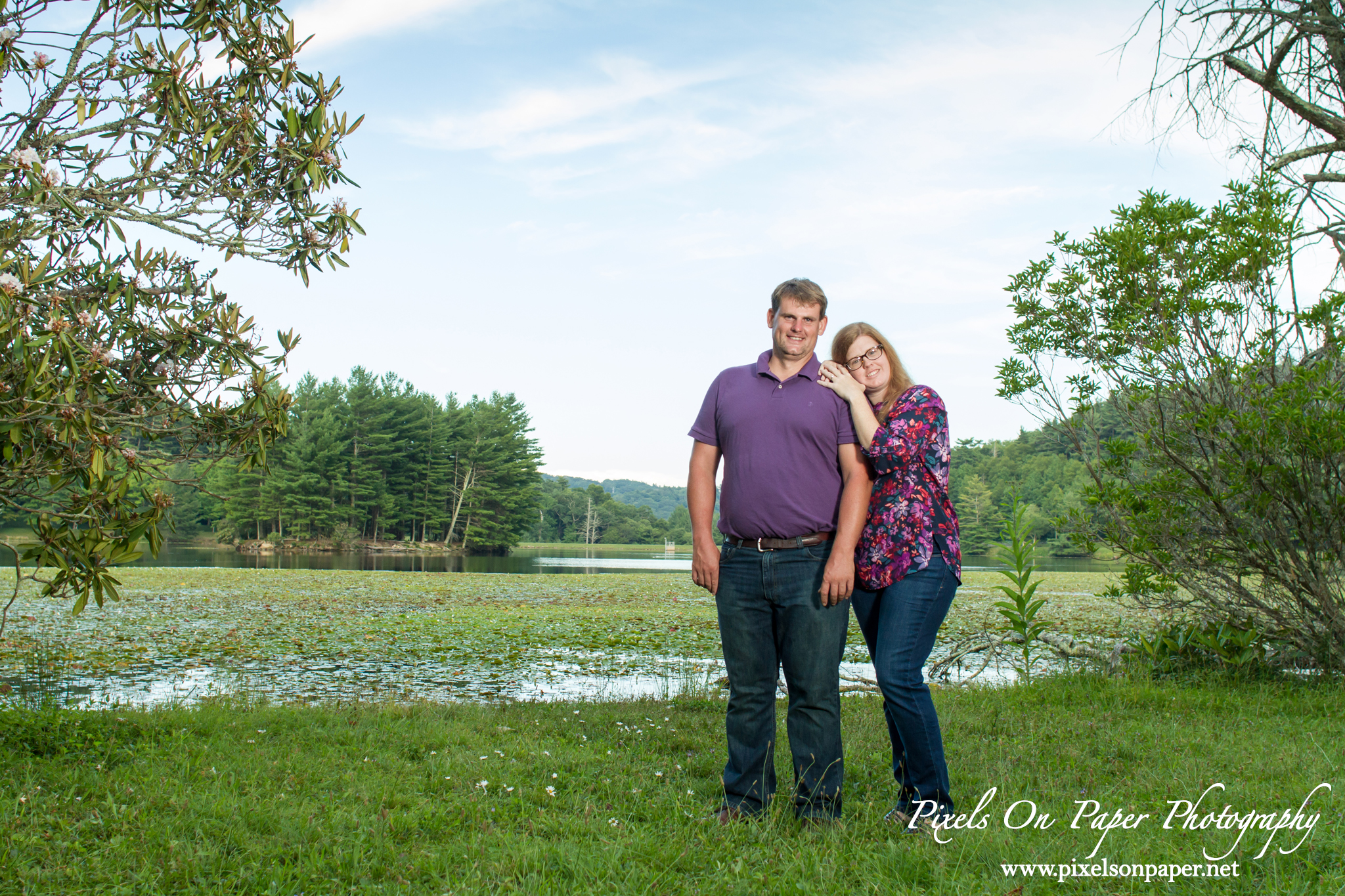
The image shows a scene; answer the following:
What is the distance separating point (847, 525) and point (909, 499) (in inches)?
10.5

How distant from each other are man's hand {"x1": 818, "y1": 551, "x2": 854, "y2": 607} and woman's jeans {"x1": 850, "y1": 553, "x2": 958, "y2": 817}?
0.16 m

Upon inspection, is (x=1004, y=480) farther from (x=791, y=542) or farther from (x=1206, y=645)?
(x=791, y=542)

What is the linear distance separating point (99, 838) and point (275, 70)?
2.97 meters

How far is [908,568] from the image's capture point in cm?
305

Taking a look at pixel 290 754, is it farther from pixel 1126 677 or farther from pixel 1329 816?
pixel 1126 677

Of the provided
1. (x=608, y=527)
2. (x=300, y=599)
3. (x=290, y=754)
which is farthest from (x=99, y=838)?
(x=608, y=527)

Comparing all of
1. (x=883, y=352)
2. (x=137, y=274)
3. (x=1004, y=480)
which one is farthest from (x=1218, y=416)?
(x=1004, y=480)

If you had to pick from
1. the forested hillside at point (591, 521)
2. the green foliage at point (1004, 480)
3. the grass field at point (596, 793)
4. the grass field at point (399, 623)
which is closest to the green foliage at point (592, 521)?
the forested hillside at point (591, 521)

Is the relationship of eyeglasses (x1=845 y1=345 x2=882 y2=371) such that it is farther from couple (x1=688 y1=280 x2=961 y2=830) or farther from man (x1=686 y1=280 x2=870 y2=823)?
man (x1=686 y1=280 x2=870 y2=823)

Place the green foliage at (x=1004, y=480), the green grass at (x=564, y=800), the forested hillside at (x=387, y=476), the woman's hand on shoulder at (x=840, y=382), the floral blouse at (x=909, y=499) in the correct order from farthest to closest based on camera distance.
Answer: the green foliage at (x=1004, y=480)
the forested hillside at (x=387, y=476)
the woman's hand on shoulder at (x=840, y=382)
the floral blouse at (x=909, y=499)
the green grass at (x=564, y=800)

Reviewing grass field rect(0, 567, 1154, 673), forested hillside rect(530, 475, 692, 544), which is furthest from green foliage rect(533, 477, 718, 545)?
grass field rect(0, 567, 1154, 673)

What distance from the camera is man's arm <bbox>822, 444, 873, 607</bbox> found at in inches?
119

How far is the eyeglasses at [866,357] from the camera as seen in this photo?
3387 millimetres

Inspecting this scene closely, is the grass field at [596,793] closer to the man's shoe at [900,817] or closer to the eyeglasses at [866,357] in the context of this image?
the man's shoe at [900,817]
